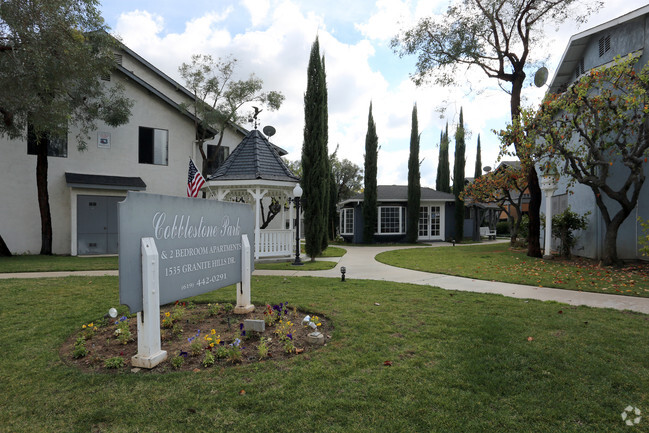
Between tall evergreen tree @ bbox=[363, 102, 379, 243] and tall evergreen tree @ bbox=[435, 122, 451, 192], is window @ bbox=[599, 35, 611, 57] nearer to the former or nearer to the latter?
tall evergreen tree @ bbox=[363, 102, 379, 243]

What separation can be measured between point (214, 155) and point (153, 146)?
8.95 feet

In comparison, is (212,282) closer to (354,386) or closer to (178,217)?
(178,217)

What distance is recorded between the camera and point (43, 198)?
44.0 feet

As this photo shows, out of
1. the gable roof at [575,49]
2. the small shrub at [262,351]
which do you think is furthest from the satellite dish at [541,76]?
the small shrub at [262,351]

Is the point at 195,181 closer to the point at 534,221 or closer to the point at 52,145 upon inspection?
the point at 52,145

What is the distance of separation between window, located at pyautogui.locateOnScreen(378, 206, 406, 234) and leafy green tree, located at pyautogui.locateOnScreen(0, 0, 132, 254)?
15.9 m

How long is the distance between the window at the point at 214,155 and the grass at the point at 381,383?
13.3 meters

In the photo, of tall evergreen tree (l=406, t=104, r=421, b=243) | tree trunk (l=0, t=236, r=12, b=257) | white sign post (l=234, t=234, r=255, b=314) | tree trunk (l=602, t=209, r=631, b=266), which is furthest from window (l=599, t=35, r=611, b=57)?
tree trunk (l=0, t=236, r=12, b=257)

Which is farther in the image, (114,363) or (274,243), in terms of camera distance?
(274,243)

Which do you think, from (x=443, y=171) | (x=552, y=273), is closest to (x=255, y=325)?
(x=552, y=273)

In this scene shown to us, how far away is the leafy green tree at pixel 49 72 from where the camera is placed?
34.2 ft

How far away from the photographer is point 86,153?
1480cm

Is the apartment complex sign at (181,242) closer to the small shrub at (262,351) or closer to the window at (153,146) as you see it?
the small shrub at (262,351)

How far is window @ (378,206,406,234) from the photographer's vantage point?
23781 millimetres
